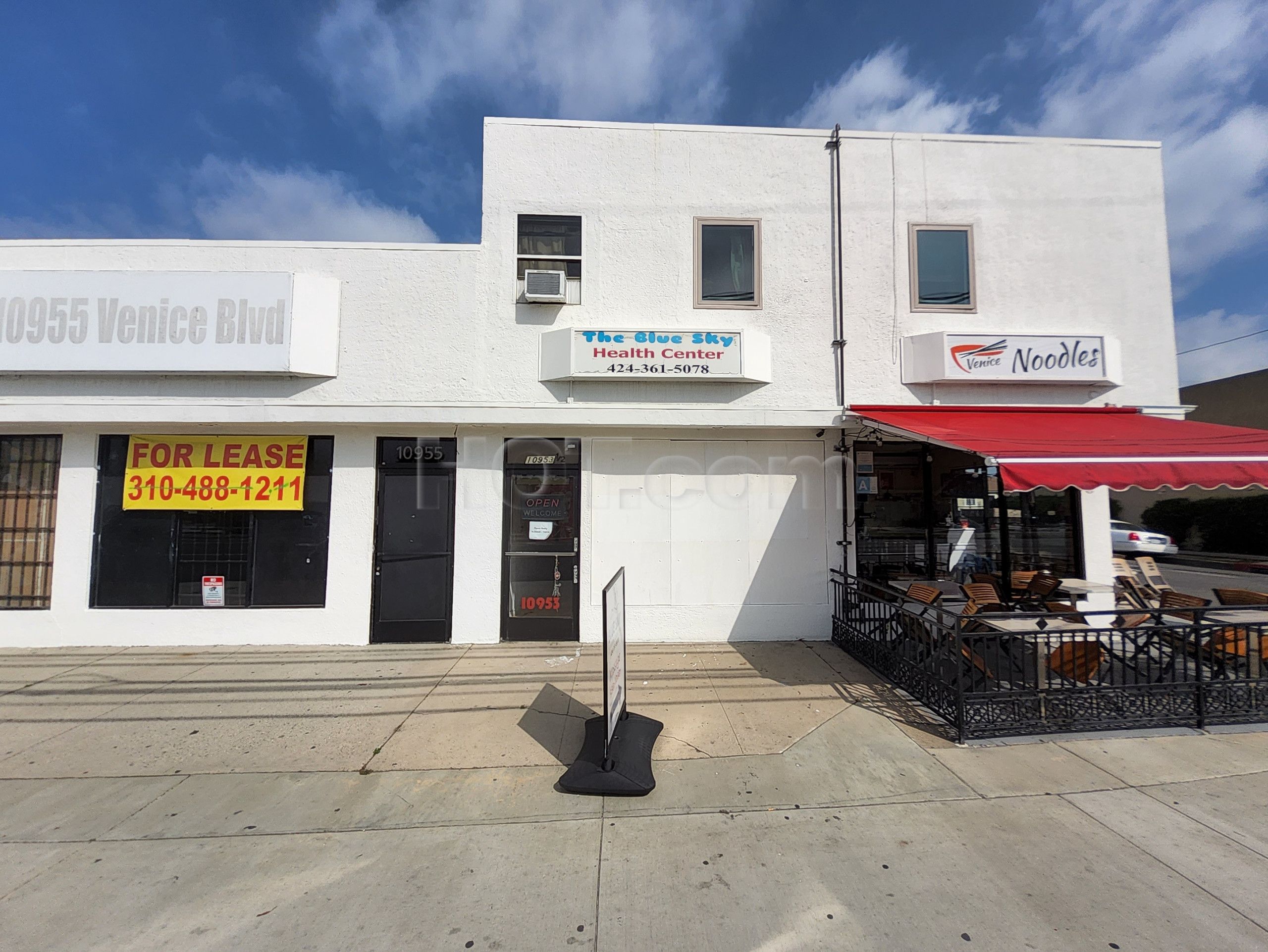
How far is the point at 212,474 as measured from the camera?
→ 7262 millimetres

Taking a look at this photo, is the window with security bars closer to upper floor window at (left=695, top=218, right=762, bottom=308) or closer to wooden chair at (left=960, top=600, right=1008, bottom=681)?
upper floor window at (left=695, top=218, right=762, bottom=308)

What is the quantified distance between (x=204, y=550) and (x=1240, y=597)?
42.0 feet

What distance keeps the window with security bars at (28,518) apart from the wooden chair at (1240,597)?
14.3 m

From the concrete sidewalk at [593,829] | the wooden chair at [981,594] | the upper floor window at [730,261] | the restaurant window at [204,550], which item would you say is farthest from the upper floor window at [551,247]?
the wooden chair at [981,594]

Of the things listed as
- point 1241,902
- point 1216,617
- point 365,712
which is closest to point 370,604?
point 365,712

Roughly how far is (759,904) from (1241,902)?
2.48 m

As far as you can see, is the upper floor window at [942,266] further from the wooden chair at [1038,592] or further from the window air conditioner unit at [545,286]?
the window air conditioner unit at [545,286]

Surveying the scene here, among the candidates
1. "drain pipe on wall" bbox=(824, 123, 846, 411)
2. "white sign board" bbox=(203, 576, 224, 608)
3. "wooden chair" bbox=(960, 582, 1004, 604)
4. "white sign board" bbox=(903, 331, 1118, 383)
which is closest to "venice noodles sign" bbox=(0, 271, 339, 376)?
"white sign board" bbox=(203, 576, 224, 608)

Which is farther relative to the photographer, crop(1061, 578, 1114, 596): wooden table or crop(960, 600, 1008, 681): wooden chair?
crop(1061, 578, 1114, 596): wooden table

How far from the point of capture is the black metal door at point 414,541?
7238mm

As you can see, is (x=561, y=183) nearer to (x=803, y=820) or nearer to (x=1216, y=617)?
(x=803, y=820)

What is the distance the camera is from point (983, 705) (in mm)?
4656

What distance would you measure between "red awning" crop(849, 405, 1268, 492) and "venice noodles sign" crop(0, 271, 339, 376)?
300 inches

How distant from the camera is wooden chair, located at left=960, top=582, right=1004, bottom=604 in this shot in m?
6.65
